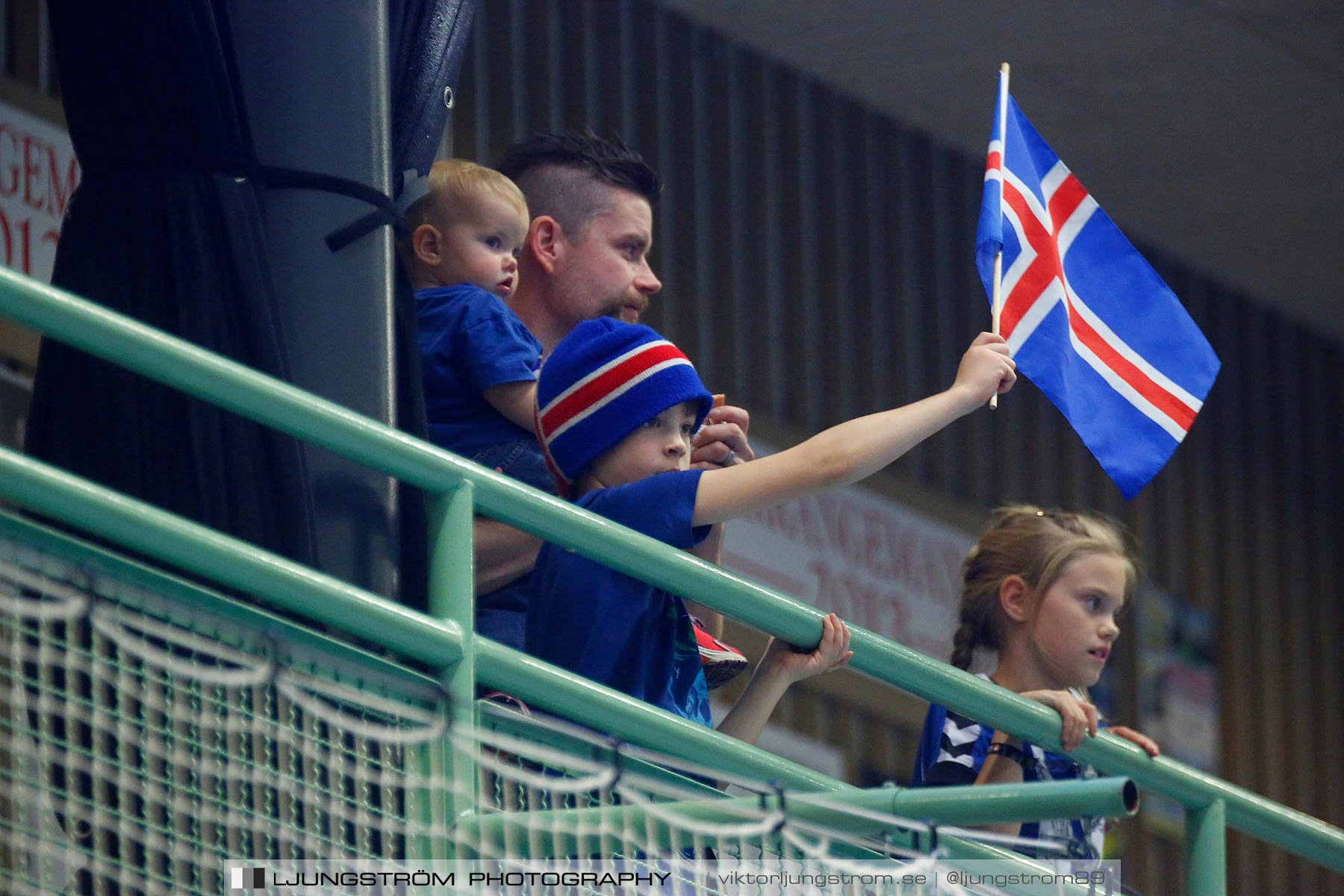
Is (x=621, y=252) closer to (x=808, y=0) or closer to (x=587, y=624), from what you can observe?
(x=587, y=624)

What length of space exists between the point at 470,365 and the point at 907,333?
502 centimetres

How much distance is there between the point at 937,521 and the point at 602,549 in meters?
5.28

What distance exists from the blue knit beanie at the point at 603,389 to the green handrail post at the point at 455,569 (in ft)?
1.43

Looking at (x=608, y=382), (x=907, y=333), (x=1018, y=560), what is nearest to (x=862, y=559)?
(x=907, y=333)

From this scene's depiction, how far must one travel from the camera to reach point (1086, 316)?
3.24 metres

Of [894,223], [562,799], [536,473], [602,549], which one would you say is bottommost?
[562,799]

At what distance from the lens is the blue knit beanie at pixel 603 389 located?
245 centimetres

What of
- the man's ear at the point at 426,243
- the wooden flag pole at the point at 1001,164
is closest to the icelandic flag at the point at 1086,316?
the wooden flag pole at the point at 1001,164

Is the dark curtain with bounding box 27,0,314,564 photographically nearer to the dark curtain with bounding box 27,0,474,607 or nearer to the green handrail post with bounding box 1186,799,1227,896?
the dark curtain with bounding box 27,0,474,607

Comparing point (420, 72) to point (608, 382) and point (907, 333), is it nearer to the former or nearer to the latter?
point (608, 382)

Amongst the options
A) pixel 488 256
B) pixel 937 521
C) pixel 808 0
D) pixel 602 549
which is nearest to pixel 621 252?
pixel 488 256

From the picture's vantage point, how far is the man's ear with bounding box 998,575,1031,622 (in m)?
3.34

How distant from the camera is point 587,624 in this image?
7.67 feet

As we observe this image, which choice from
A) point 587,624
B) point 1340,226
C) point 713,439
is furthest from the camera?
point 1340,226
